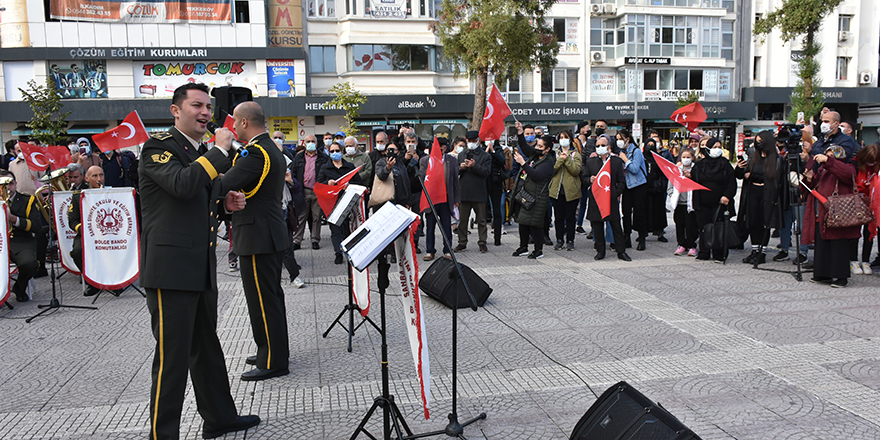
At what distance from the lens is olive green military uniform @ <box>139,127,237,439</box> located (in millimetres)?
3328

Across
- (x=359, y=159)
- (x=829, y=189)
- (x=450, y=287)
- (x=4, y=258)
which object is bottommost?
(x=450, y=287)

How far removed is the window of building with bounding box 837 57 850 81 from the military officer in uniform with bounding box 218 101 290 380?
5060 cm

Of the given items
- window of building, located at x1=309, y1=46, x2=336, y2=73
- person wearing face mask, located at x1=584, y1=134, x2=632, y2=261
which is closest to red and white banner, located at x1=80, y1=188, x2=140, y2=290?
person wearing face mask, located at x1=584, y1=134, x2=632, y2=261

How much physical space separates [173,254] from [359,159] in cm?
723

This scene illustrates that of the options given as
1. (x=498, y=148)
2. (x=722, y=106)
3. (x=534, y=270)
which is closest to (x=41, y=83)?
(x=498, y=148)

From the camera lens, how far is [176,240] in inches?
135

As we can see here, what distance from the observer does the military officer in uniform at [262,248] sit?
4.73 metres

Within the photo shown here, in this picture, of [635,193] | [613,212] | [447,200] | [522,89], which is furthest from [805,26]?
[447,200]

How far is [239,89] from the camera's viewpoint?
5602mm

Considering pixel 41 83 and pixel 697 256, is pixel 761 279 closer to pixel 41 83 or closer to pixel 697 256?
pixel 697 256

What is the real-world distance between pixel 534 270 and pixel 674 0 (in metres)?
38.2

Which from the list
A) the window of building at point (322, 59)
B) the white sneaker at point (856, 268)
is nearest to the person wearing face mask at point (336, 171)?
the white sneaker at point (856, 268)

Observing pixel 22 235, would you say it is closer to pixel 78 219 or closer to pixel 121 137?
pixel 78 219

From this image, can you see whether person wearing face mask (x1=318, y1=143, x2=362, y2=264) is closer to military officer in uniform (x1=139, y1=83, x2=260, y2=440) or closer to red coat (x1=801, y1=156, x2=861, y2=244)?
military officer in uniform (x1=139, y1=83, x2=260, y2=440)
